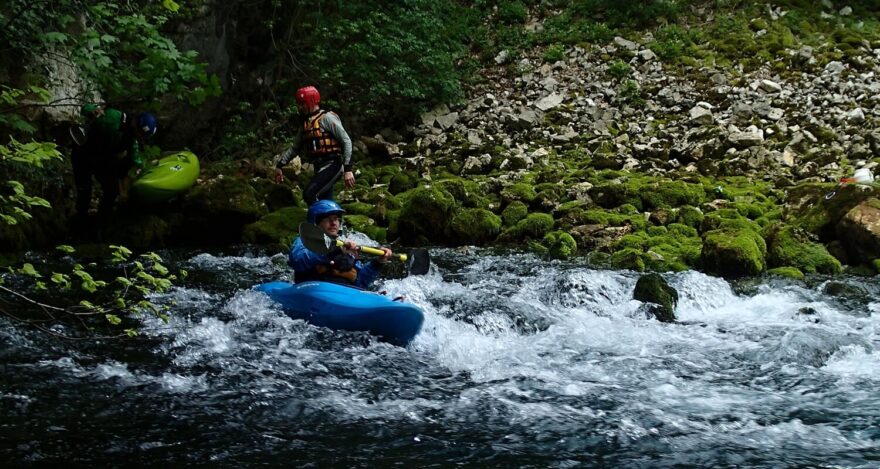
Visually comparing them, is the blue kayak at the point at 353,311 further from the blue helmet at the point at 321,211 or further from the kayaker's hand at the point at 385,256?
the blue helmet at the point at 321,211

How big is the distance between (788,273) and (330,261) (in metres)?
5.10

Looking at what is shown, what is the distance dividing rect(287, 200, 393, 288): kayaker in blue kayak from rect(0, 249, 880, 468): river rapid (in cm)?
42

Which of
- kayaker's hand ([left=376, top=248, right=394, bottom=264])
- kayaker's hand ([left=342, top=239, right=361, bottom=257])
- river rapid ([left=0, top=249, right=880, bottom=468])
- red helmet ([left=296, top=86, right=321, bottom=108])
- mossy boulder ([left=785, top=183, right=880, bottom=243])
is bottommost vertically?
river rapid ([left=0, top=249, right=880, bottom=468])

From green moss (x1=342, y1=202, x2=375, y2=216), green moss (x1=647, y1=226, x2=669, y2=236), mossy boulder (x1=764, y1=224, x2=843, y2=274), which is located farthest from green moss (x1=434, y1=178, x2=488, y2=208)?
mossy boulder (x1=764, y1=224, x2=843, y2=274)

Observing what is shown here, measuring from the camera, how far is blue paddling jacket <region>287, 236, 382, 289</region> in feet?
19.3

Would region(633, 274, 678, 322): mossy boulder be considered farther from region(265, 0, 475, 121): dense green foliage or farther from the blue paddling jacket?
region(265, 0, 475, 121): dense green foliage

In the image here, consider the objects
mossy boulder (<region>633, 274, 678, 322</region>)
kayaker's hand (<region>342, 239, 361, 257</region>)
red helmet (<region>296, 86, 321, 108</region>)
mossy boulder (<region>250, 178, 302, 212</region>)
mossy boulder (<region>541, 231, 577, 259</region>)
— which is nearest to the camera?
kayaker's hand (<region>342, 239, 361, 257</region>)

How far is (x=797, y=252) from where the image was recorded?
8109 mm

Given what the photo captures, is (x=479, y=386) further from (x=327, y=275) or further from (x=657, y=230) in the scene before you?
(x=657, y=230)

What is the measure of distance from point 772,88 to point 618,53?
4.00 m

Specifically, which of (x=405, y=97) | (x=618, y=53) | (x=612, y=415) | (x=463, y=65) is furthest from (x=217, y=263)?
(x=618, y=53)

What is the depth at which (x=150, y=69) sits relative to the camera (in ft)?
14.4

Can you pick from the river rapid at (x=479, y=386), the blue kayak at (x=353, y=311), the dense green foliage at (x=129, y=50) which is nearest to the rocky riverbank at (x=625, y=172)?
the river rapid at (x=479, y=386)

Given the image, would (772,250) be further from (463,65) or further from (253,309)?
(463,65)
